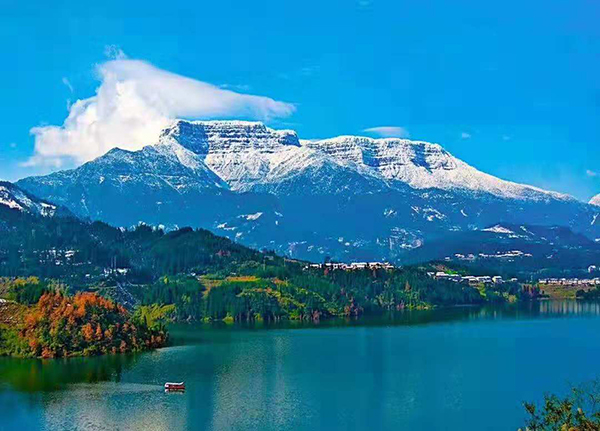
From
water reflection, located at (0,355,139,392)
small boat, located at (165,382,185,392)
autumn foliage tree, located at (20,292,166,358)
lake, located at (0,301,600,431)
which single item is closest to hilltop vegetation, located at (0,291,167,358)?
autumn foliage tree, located at (20,292,166,358)

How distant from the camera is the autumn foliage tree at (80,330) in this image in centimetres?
15400

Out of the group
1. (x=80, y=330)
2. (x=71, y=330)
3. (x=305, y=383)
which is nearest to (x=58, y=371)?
(x=71, y=330)

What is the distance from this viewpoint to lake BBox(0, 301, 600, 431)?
10325cm

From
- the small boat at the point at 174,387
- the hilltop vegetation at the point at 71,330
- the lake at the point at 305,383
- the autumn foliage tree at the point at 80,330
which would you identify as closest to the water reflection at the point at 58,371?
the lake at the point at 305,383

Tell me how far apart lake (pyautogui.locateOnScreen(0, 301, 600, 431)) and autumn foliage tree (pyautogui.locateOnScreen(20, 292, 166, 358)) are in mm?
5165

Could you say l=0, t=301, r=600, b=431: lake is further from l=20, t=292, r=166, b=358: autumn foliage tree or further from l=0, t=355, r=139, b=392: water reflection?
l=20, t=292, r=166, b=358: autumn foliage tree

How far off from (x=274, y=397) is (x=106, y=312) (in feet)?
191

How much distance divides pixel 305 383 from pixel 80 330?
162 ft

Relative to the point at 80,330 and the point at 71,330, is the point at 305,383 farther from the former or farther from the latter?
the point at 71,330

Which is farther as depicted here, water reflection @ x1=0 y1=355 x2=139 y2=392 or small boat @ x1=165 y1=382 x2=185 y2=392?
water reflection @ x1=0 y1=355 x2=139 y2=392

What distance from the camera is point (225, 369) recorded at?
451 ft

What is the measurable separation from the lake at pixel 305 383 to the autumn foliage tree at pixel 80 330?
516 cm

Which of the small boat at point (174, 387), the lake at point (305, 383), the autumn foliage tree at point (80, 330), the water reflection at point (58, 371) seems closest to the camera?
the lake at point (305, 383)

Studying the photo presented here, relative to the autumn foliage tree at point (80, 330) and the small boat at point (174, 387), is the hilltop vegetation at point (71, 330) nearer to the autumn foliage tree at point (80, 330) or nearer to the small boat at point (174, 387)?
the autumn foliage tree at point (80, 330)
